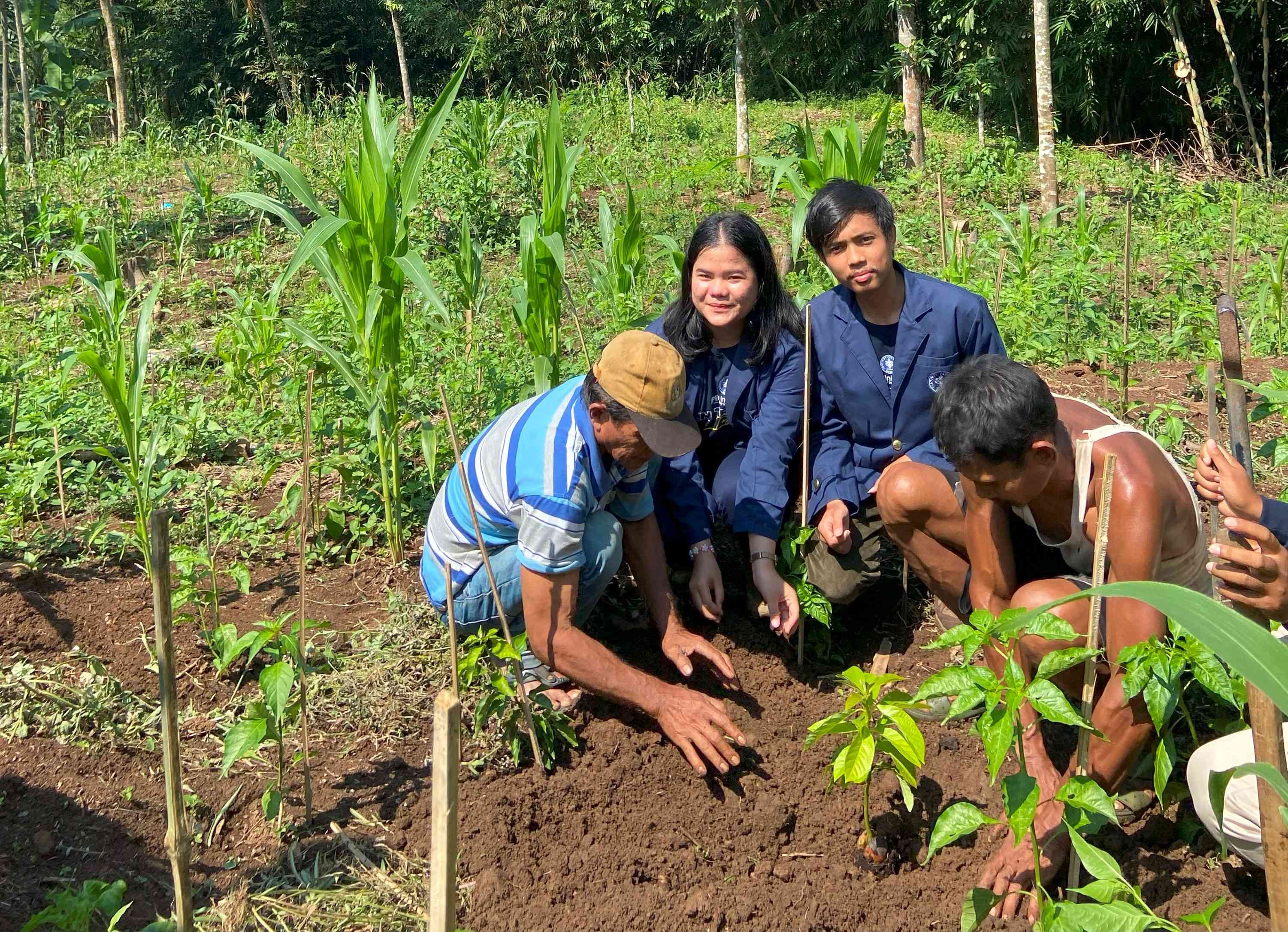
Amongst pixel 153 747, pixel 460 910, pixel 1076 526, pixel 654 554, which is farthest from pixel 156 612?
pixel 1076 526

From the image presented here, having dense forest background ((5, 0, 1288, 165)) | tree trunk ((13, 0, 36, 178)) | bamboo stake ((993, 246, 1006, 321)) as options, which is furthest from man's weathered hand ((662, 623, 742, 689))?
tree trunk ((13, 0, 36, 178))

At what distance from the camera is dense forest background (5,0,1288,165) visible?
1092 centimetres

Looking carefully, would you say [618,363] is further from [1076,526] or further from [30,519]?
[30,519]

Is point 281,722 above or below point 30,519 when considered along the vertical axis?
below

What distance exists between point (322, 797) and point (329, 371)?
1.65m

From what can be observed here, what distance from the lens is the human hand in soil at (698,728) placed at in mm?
2314

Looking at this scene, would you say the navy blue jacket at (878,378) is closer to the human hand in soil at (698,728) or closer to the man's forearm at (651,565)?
the man's forearm at (651,565)

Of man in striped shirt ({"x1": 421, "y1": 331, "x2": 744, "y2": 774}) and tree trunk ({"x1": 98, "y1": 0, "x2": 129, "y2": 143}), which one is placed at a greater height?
tree trunk ({"x1": 98, "y1": 0, "x2": 129, "y2": 143})

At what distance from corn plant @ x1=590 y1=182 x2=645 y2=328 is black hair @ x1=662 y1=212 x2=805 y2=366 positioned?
0.82 meters

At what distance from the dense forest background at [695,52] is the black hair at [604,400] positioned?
5224 millimetres

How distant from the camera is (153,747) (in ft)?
8.25

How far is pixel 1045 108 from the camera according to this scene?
7.12 m

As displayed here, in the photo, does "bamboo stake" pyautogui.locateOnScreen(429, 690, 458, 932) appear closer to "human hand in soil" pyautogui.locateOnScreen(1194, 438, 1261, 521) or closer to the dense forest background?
"human hand in soil" pyautogui.locateOnScreen(1194, 438, 1261, 521)

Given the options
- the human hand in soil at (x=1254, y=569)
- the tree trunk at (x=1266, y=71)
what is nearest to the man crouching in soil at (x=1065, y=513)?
the human hand in soil at (x=1254, y=569)
